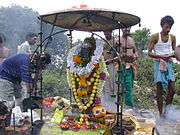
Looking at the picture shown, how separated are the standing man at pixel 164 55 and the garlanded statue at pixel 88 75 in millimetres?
1466

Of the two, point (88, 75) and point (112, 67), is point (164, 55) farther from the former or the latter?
point (88, 75)

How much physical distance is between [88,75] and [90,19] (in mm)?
1193

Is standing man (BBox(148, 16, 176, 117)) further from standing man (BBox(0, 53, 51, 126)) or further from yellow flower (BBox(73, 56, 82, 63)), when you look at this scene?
standing man (BBox(0, 53, 51, 126))

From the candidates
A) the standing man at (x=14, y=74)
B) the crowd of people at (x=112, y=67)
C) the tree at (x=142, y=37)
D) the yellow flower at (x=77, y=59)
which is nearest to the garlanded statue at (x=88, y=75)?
the yellow flower at (x=77, y=59)

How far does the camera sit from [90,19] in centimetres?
458

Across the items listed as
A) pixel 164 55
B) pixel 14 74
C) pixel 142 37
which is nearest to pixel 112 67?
pixel 164 55

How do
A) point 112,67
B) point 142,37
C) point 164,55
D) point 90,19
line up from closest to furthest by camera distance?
point 90,19 < point 164,55 < point 112,67 < point 142,37

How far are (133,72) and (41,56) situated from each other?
3.04 metres

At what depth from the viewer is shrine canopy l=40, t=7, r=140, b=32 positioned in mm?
3476

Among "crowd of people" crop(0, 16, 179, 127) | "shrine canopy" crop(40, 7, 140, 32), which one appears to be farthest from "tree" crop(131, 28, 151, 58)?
"shrine canopy" crop(40, 7, 140, 32)

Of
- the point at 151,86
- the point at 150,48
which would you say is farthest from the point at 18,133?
the point at 151,86

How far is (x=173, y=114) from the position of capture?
5.69 meters

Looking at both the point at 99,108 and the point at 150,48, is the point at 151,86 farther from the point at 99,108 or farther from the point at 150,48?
the point at 99,108

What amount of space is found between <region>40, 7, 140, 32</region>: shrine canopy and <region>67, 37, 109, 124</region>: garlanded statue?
1.69ft
